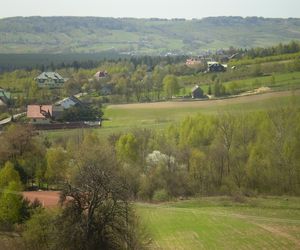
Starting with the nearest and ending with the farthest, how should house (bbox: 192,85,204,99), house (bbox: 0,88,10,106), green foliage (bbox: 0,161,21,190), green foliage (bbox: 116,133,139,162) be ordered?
green foliage (bbox: 0,161,21,190)
green foliage (bbox: 116,133,139,162)
house (bbox: 192,85,204,99)
house (bbox: 0,88,10,106)

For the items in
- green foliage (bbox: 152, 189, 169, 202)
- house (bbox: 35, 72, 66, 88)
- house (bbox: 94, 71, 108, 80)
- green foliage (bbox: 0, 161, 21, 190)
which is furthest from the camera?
house (bbox: 94, 71, 108, 80)

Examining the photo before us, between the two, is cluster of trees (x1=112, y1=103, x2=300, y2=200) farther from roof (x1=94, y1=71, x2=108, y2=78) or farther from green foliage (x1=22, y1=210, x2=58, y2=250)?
roof (x1=94, y1=71, x2=108, y2=78)

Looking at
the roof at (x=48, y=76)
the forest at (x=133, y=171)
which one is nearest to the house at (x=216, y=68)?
the roof at (x=48, y=76)

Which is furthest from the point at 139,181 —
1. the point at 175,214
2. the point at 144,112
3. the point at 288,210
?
the point at 144,112

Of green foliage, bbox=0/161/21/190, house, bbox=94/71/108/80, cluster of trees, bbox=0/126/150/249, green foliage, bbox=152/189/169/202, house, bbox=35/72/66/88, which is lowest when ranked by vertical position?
green foliage, bbox=152/189/169/202

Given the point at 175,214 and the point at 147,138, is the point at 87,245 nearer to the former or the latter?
the point at 175,214

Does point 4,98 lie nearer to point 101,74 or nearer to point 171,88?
point 171,88

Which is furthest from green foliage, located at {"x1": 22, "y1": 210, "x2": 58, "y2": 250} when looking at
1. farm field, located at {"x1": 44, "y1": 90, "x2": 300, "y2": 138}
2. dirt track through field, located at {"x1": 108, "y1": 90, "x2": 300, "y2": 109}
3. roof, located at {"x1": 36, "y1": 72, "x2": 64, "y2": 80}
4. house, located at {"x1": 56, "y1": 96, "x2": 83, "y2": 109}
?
roof, located at {"x1": 36, "y1": 72, "x2": 64, "y2": 80}
